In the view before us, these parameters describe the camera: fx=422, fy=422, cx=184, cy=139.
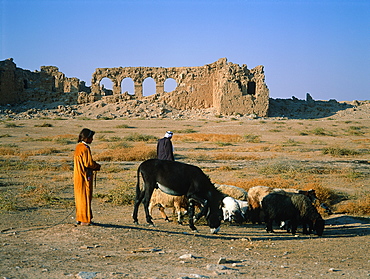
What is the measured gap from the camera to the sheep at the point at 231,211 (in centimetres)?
742

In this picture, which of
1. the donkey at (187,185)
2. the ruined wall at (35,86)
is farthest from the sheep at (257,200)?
the ruined wall at (35,86)

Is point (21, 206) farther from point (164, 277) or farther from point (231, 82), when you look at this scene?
point (231, 82)

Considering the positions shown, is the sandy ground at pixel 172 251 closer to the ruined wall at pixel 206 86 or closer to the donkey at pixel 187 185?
the donkey at pixel 187 185

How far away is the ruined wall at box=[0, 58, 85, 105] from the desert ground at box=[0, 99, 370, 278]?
1873cm

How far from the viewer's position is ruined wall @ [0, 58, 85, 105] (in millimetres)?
37625

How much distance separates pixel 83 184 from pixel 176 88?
30059mm

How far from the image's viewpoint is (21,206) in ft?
27.9

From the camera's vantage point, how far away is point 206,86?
Answer: 3606cm

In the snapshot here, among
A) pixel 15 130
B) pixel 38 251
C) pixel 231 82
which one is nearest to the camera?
pixel 38 251

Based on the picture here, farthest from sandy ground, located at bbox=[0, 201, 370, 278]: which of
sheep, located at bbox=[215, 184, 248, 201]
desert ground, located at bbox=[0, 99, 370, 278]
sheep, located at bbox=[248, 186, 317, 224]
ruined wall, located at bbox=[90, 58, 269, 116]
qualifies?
ruined wall, located at bbox=[90, 58, 269, 116]

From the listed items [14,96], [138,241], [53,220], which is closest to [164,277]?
[138,241]

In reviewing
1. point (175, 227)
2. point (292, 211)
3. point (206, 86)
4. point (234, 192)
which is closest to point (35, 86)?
point (206, 86)

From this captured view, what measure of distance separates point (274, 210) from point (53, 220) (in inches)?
152

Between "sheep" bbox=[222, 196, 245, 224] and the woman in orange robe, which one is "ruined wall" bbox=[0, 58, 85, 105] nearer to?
"sheep" bbox=[222, 196, 245, 224]
